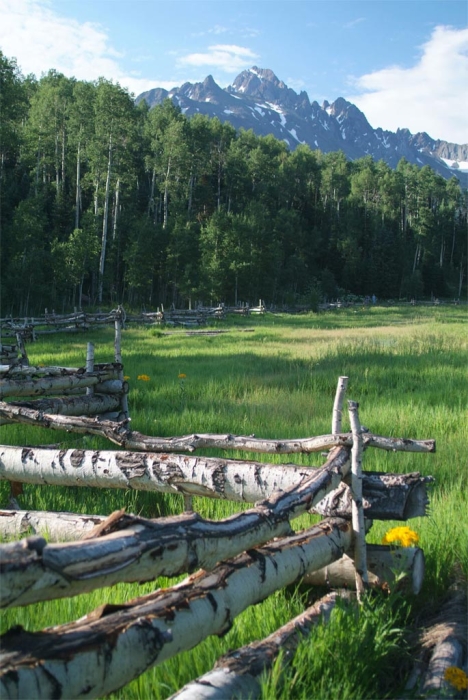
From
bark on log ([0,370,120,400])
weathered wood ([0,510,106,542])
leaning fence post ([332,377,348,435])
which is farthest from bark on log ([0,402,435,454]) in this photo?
bark on log ([0,370,120,400])

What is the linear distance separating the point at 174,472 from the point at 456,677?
1.75 metres

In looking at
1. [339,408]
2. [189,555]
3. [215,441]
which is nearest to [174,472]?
[215,441]

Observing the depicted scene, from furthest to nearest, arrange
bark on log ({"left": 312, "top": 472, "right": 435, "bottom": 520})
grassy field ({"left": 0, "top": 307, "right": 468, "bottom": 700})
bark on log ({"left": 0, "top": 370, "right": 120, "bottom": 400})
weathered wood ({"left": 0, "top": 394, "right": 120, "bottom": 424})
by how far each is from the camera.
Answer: bark on log ({"left": 0, "top": 370, "right": 120, "bottom": 400}), weathered wood ({"left": 0, "top": 394, "right": 120, "bottom": 424}), bark on log ({"left": 312, "top": 472, "right": 435, "bottom": 520}), grassy field ({"left": 0, "top": 307, "right": 468, "bottom": 700})

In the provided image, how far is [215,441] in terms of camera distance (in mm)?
3703

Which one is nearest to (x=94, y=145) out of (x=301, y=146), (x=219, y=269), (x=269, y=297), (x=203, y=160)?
(x=219, y=269)

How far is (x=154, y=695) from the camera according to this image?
6.86ft

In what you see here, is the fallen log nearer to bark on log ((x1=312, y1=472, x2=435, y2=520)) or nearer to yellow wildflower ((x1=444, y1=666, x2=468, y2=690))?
bark on log ((x1=312, y1=472, x2=435, y2=520))

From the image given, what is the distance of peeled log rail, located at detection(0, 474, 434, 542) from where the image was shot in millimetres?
2881

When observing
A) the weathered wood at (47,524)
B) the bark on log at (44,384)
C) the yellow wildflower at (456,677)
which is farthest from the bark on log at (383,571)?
the bark on log at (44,384)

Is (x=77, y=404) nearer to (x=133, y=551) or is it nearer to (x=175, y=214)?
(x=133, y=551)

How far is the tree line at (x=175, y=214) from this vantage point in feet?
117

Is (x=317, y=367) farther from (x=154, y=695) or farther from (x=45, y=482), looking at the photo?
(x=154, y=695)

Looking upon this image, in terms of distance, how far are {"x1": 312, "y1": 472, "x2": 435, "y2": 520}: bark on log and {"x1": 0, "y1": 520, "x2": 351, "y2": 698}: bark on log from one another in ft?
2.69

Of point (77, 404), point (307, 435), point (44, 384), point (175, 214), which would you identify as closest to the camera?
point (307, 435)
